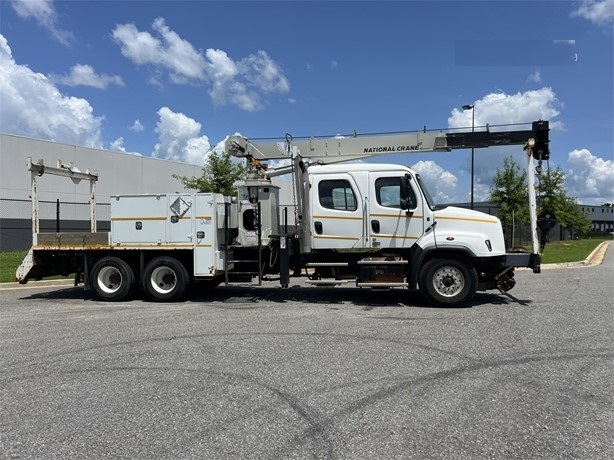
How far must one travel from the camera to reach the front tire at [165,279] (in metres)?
10.7

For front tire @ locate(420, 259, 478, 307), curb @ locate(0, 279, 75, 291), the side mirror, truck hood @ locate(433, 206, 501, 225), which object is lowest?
curb @ locate(0, 279, 75, 291)

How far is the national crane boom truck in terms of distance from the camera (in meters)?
9.80

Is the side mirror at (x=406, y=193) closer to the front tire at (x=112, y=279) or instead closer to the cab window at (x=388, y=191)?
the cab window at (x=388, y=191)

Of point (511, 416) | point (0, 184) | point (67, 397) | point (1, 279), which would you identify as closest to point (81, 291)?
point (1, 279)

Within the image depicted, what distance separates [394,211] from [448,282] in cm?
180

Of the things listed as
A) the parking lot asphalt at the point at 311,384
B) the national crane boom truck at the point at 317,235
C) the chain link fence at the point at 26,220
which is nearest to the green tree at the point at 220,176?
the chain link fence at the point at 26,220

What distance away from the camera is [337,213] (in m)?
10.4

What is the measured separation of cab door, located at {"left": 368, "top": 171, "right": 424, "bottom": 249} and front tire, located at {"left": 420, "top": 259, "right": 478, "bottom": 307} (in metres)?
0.77

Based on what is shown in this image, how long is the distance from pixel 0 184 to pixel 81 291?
20587 millimetres

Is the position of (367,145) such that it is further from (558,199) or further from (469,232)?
(558,199)

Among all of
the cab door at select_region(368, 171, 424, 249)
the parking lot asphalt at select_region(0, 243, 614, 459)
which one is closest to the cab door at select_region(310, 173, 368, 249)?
the cab door at select_region(368, 171, 424, 249)

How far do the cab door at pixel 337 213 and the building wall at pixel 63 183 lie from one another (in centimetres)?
1744

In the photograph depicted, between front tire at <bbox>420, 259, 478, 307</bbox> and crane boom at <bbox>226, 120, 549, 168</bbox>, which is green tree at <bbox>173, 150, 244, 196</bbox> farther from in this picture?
front tire at <bbox>420, 259, 478, 307</bbox>

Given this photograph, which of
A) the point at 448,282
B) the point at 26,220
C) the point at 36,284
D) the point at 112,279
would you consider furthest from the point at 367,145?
the point at 26,220
